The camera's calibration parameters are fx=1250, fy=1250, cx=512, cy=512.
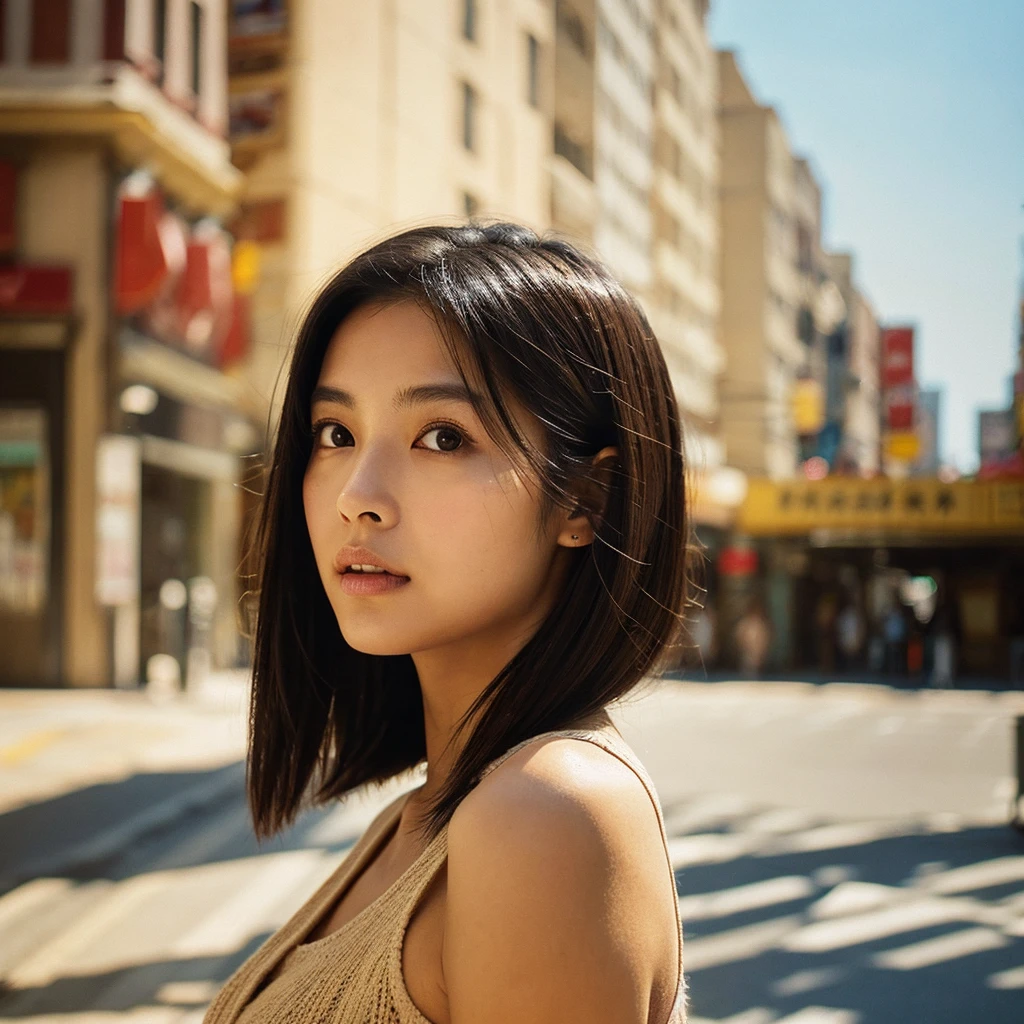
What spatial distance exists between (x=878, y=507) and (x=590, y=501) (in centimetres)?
2545

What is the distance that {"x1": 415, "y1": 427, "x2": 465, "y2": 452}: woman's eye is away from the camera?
3.74ft

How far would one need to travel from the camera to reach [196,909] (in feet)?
16.1

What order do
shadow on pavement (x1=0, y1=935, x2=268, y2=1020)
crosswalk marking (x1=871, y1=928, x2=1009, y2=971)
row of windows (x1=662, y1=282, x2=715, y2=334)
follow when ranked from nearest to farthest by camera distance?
crosswalk marking (x1=871, y1=928, x2=1009, y2=971) < shadow on pavement (x1=0, y1=935, x2=268, y2=1020) < row of windows (x1=662, y1=282, x2=715, y2=334)

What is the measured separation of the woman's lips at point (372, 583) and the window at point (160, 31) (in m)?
10.6

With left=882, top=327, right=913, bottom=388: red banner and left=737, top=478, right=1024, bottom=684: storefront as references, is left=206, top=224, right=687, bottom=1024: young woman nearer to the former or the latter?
left=882, top=327, right=913, bottom=388: red banner

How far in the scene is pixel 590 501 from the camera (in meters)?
1.22

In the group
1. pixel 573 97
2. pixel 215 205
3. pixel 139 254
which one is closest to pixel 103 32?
pixel 139 254

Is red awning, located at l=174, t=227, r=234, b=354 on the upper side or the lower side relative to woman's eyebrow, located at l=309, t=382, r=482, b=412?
upper

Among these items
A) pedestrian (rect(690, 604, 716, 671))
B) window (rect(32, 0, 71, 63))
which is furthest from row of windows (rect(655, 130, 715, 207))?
pedestrian (rect(690, 604, 716, 671))

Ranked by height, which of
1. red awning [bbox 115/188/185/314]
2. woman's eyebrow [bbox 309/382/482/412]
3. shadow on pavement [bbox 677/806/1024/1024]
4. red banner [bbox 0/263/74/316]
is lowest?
shadow on pavement [bbox 677/806/1024/1024]

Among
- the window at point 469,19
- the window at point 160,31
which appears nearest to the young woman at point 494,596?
the window at point 469,19

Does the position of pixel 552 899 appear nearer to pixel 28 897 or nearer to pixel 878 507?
pixel 28 897

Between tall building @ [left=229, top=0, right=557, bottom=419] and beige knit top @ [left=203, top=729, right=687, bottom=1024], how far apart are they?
26.8 inches

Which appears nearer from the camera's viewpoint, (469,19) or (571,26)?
(571,26)
